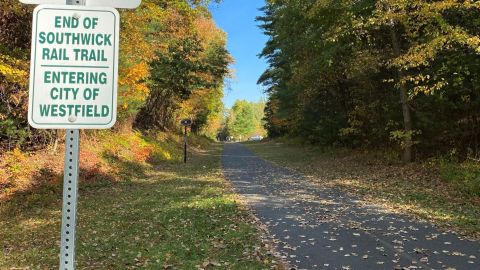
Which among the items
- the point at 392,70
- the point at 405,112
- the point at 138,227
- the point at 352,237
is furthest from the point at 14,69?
the point at 392,70

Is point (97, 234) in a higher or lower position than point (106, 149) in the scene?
lower

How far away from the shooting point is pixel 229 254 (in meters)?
7.08

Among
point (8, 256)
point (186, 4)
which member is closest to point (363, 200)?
point (8, 256)

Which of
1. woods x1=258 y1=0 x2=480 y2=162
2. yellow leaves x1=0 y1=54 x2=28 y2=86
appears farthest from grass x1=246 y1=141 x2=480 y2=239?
yellow leaves x1=0 y1=54 x2=28 y2=86

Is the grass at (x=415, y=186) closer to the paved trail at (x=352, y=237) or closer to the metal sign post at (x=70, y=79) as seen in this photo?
the paved trail at (x=352, y=237)

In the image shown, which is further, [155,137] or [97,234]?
[155,137]

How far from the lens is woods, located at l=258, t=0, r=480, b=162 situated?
15.1 m

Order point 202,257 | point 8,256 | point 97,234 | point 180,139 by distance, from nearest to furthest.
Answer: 1. point 202,257
2. point 8,256
3. point 97,234
4. point 180,139

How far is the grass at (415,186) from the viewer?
9.89 m

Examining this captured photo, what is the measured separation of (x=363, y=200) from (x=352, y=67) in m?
9.34

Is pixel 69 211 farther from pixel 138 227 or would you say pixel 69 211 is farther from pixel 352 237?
pixel 138 227

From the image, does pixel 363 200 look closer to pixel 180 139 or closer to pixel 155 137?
pixel 155 137

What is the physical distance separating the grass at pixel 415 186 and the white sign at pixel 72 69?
7.74m

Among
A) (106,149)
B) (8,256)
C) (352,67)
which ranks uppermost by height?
(352,67)
